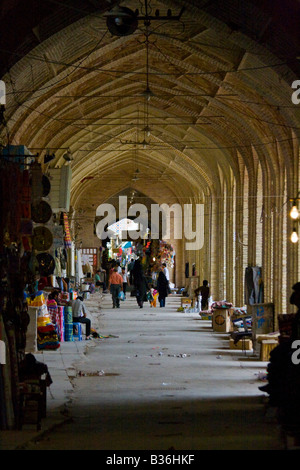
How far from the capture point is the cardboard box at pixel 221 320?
20156 millimetres

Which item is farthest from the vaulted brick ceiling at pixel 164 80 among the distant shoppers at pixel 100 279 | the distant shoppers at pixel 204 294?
the distant shoppers at pixel 100 279

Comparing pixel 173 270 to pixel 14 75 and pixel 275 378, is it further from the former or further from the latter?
pixel 275 378

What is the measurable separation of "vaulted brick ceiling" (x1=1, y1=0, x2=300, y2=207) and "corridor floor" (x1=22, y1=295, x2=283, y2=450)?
174 inches

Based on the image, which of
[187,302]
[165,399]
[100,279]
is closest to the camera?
[165,399]

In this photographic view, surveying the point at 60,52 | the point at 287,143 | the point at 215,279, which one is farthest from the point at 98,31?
the point at 215,279

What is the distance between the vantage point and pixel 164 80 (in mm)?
21203

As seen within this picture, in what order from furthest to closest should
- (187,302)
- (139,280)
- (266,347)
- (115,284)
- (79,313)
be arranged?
(187,302)
(139,280)
(115,284)
(79,313)
(266,347)

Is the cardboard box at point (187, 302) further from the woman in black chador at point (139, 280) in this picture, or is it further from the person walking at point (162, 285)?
the woman in black chador at point (139, 280)

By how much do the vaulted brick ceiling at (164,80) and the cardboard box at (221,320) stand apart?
3.39 m

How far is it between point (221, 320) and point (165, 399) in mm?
9922

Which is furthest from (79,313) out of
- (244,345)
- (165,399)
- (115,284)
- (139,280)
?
(139,280)

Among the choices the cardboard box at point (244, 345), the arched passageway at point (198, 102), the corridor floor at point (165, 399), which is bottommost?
the corridor floor at point (165, 399)

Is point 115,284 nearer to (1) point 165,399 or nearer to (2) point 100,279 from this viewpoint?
(2) point 100,279

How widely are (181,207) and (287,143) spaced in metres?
23.5
